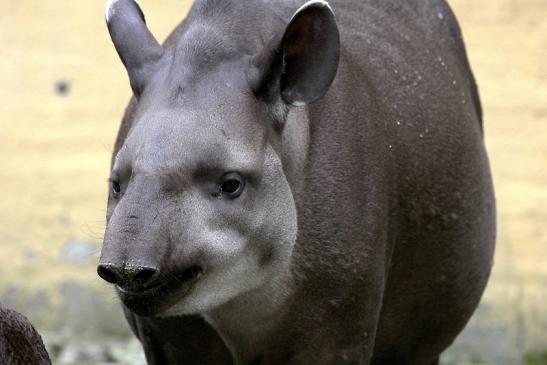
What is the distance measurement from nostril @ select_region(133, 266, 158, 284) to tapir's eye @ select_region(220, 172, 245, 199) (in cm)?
44

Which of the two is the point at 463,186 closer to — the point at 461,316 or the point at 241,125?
the point at 461,316

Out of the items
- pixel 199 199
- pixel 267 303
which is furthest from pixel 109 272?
pixel 267 303

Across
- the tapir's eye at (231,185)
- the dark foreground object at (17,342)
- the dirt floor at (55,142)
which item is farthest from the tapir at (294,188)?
the dirt floor at (55,142)

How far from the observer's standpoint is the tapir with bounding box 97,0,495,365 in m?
5.05

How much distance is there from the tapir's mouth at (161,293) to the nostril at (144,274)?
7 centimetres

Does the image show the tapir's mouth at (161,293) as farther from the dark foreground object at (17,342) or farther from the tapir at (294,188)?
the dark foreground object at (17,342)

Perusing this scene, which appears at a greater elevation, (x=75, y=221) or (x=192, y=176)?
(x=192, y=176)

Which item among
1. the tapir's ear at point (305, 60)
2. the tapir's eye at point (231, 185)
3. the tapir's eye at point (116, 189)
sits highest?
the tapir's ear at point (305, 60)

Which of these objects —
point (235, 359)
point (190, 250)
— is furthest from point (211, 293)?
point (235, 359)

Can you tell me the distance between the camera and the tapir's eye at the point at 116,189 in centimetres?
514

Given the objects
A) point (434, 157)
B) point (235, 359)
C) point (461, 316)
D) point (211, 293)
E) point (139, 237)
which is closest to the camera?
point (139, 237)

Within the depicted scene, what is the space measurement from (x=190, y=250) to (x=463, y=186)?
6.81 ft

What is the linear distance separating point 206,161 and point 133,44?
2.30ft

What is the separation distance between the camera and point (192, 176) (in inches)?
199
